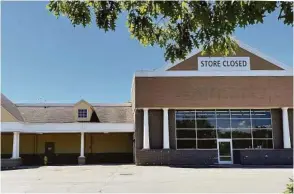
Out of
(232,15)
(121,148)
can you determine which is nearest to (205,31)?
(232,15)

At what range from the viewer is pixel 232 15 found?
16.1ft

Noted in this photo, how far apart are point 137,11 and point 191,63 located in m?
24.1

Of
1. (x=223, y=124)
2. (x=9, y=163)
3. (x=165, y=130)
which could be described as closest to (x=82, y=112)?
(x=9, y=163)

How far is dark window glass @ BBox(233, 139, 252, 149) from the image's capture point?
2911cm

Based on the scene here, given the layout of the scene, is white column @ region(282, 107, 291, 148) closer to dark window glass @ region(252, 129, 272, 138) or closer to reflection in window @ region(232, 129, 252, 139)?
dark window glass @ region(252, 129, 272, 138)

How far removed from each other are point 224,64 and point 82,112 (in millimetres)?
13259

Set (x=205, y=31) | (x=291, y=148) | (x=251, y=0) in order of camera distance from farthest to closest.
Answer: (x=291, y=148)
(x=205, y=31)
(x=251, y=0)

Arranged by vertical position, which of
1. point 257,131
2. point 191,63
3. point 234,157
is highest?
point 191,63

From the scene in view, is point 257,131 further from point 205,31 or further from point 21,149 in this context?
point 205,31

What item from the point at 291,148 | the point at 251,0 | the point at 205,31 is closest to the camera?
the point at 251,0

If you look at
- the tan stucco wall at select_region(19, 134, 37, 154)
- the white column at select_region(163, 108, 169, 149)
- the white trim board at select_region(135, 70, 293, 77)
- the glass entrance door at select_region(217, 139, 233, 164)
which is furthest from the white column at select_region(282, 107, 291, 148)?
the tan stucco wall at select_region(19, 134, 37, 154)

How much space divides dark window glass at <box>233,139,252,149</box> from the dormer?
1302 cm

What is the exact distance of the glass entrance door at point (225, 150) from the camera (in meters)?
29.0

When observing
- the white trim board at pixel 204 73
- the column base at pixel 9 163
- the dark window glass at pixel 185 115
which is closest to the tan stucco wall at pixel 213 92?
the white trim board at pixel 204 73
